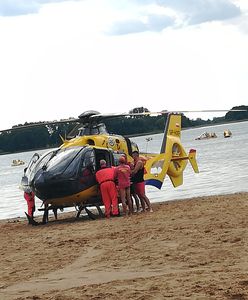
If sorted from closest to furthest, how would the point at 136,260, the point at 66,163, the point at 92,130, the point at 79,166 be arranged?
the point at 136,260 < the point at 66,163 < the point at 79,166 < the point at 92,130

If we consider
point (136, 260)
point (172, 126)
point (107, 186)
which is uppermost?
point (172, 126)

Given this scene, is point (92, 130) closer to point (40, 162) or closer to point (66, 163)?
point (40, 162)

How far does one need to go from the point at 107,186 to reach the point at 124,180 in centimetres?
50

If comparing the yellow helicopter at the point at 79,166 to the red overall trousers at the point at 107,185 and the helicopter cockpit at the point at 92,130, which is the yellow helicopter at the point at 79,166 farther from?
the red overall trousers at the point at 107,185

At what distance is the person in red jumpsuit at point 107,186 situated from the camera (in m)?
16.0

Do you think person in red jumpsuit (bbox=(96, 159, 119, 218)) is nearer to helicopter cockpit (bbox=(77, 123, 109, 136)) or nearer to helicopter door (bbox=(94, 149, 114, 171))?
helicopter door (bbox=(94, 149, 114, 171))

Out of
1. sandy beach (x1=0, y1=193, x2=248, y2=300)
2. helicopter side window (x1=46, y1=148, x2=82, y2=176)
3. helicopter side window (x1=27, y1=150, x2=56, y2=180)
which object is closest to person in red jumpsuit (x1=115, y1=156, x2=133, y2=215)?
helicopter side window (x1=46, y1=148, x2=82, y2=176)

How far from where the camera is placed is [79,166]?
16109 mm

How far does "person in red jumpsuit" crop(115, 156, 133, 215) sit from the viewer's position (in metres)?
15.6

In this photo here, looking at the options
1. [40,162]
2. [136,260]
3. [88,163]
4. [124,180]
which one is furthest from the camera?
[40,162]

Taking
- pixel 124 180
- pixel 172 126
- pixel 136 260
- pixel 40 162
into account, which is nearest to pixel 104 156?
pixel 124 180

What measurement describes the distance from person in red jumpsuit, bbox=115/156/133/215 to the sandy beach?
165 centimetres

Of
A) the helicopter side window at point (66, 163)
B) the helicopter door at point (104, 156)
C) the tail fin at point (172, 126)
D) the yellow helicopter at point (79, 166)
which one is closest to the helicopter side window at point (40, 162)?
the yellow helicopter at point (79, 166)

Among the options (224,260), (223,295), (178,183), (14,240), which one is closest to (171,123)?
(178,183)
